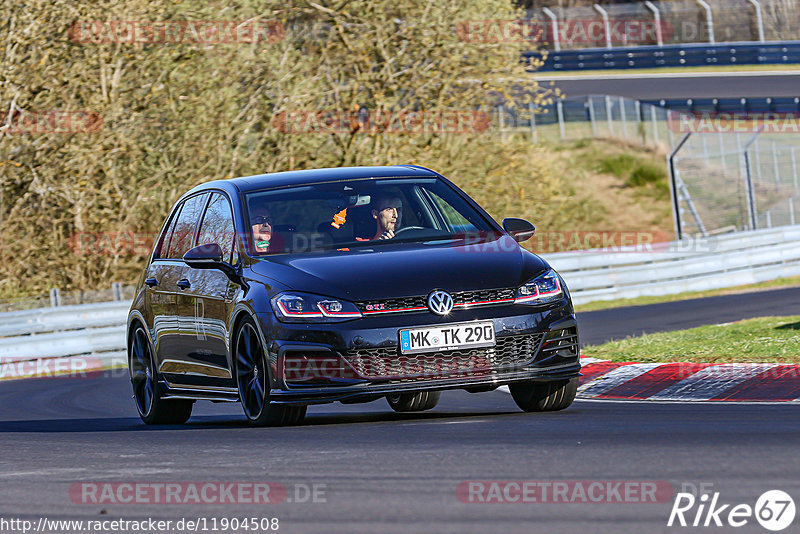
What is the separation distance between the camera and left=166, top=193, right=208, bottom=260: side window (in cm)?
1045

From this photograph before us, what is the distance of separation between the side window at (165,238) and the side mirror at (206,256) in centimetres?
147

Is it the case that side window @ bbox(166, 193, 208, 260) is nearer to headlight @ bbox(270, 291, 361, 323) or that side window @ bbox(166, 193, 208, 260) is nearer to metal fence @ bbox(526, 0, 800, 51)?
headlight @ bbox(270, 291, 361, 323)

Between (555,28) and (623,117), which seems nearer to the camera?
(623,117)

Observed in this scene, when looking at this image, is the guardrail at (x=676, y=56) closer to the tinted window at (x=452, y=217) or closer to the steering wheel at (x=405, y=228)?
the tinted window at (x=452, y=217)

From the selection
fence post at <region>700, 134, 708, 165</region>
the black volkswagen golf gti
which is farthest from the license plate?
fence post at <region>700, 134, 708, 165</region>

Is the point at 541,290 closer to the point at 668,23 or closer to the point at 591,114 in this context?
the point at 591,114

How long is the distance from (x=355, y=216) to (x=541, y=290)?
1.45 metres

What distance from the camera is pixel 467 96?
88.9 feet

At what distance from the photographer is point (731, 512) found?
208 inches
